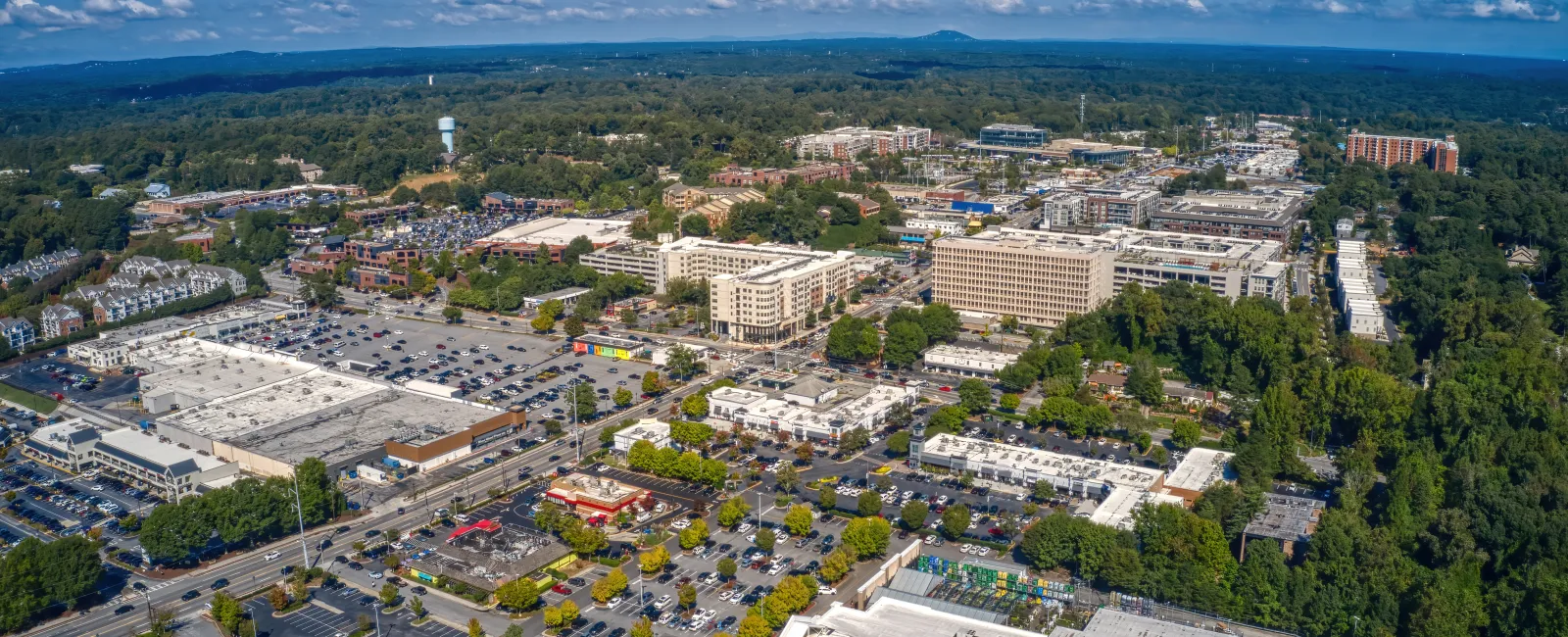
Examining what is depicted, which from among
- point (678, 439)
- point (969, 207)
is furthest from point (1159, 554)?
point (969, 207)

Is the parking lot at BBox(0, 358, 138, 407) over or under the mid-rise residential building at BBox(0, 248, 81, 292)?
under

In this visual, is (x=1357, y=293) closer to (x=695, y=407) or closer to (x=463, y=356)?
(x=695, y=407)

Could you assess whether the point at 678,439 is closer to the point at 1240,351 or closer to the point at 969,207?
the point at 1240,351

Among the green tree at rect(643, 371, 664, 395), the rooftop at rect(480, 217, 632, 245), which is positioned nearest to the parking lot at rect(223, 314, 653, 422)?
the green tree at rect(643, 371, 664, 395)

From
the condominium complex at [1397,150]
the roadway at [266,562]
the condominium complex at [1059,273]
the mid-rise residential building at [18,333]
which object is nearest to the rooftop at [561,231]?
the condominium complex at [1059,273]

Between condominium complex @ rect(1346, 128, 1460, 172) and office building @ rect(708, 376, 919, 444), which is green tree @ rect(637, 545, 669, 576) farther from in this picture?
condominium complex @ rect(1346, 128, 1460, 172)
